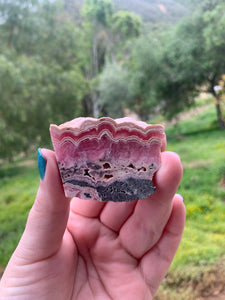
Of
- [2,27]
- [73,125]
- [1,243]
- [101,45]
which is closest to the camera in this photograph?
[73,125]

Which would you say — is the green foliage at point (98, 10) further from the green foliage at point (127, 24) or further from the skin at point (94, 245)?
the skin at point (94, 245)

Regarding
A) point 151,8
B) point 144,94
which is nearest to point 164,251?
point 144,94

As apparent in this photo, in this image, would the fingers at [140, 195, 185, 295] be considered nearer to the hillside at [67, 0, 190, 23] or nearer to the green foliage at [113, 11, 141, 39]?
the hillside at [67, 0, 190, 23]

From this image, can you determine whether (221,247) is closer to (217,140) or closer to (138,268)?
(138,268)

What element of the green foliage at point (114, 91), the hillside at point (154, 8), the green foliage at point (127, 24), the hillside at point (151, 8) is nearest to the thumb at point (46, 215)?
the hillside at point (151, 8)

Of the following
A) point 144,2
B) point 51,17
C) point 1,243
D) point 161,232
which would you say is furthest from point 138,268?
point 144,2

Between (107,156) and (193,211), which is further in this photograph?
(193,211)

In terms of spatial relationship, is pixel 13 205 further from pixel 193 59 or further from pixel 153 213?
pixel 193 59

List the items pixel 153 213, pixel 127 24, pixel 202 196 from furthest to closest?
1. pixel 127 24
2. pixel 202 196
3. pixel 153 213
